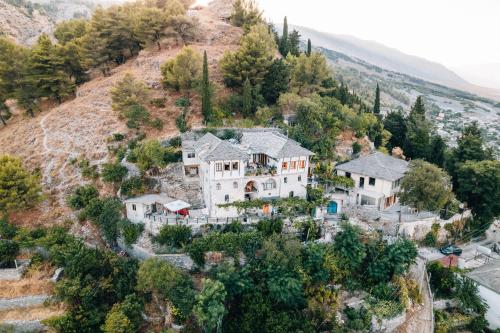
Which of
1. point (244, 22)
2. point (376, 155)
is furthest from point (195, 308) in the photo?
point (244, 22)

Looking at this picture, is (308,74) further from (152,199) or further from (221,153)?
(152,199)

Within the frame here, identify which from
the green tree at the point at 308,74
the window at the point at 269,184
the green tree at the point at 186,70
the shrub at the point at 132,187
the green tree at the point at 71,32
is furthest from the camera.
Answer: the green tree at the point at 71,32

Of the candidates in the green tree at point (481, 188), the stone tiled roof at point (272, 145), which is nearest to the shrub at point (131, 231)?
the stone tiled roof at point (272, 145)

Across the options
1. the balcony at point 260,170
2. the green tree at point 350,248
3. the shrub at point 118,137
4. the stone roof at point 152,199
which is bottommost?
the green tree at point 350,248

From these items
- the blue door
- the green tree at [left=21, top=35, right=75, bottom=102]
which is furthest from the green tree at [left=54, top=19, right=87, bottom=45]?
the blue door

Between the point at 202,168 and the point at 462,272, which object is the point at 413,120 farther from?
the point at 202,168

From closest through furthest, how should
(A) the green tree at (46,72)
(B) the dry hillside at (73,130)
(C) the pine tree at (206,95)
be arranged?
(B) the dry hillside at (73,130)
(C) the pine tree at (206,95)
(A) the green tree at (46,72)

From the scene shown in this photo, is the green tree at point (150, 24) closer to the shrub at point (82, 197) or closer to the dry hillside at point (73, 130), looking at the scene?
the dry hillside at point (73, 130)
